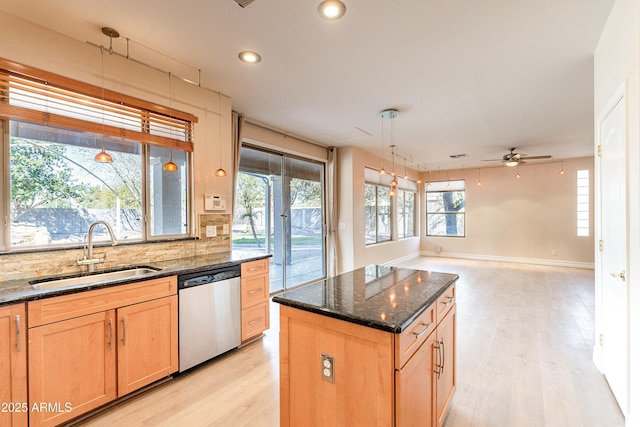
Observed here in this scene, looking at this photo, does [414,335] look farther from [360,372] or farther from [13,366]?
[13,366]

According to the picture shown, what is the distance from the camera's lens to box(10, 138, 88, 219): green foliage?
2.15 metres

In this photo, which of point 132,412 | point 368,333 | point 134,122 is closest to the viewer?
point 368,333

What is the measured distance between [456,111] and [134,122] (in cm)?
385

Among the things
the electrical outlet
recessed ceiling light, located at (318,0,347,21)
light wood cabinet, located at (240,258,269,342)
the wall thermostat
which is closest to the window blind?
the wall thermostat

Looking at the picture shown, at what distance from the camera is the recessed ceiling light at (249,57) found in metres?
2.58

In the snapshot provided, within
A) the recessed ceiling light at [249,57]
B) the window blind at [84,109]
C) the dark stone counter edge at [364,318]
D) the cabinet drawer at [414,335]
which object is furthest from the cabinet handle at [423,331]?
the window blind at [84,109]

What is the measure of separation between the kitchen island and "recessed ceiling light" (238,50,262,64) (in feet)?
6.90

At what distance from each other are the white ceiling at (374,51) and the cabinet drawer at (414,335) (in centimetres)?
202

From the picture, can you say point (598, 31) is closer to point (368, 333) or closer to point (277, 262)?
point (368, 333)

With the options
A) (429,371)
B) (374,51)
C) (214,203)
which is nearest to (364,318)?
(429,371)

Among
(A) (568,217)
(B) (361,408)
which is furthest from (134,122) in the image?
(A) (568,217)

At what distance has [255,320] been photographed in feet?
10.3

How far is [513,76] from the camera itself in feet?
9.82

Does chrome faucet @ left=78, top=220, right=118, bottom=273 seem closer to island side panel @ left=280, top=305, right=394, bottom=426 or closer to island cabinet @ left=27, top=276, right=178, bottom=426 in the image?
island cabinet @ left=27, top=276, right=178, bottom=426
